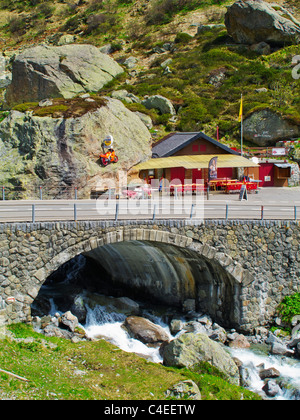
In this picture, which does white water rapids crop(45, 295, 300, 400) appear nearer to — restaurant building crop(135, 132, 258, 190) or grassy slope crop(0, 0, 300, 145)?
restaurant building crop(135, 132, 258, 190)

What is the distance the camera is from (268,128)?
49.9 m

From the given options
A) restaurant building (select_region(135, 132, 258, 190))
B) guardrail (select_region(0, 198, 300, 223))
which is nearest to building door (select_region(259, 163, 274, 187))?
restaurant building (select_region(135, 132, 258, 190))

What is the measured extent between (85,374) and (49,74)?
46.1 meters

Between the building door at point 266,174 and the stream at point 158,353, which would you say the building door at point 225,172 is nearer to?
the building door at point 266,174

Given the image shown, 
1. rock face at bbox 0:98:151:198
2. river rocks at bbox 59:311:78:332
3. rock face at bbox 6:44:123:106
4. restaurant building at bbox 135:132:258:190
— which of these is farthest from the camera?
rock face at bbox 6:44:123:106

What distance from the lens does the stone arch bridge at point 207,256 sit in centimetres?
1573

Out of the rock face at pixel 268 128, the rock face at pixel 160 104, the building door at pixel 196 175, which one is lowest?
the building door at pixel 196 175

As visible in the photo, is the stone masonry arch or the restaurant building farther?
the restaurant building

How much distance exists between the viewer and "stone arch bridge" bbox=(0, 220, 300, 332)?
1573cm

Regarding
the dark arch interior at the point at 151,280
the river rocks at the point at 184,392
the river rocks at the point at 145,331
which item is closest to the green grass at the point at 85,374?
the river rocks at the point at 184,392

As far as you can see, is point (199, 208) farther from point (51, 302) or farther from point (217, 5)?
point (217, 5)

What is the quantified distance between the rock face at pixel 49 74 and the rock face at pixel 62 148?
2085cm

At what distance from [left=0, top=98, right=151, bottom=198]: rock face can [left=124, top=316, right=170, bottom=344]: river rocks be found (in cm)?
1312

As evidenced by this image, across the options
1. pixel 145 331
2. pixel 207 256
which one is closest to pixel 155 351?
pixel 145 331
